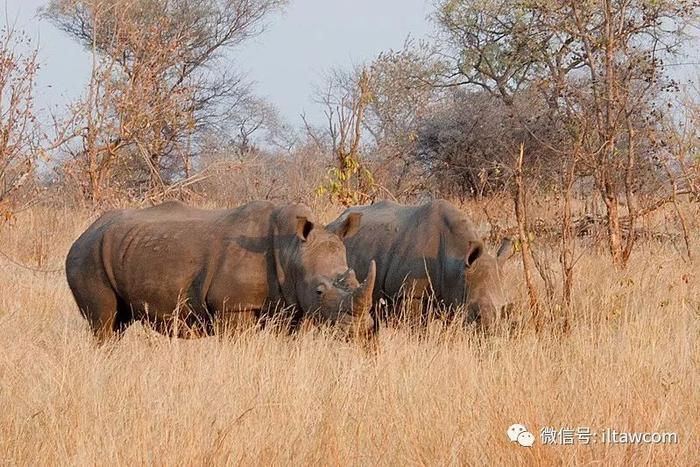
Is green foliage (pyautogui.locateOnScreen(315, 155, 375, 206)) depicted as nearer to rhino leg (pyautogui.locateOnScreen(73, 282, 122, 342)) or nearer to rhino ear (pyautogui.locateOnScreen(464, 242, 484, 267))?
rhino ear (pyautogui.locateOnScreen(464, 242, 484, 267))

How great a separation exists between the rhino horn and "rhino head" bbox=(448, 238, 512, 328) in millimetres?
1372

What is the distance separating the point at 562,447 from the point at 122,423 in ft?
6.18

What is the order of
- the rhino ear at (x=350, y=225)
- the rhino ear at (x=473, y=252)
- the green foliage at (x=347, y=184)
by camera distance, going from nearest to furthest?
the rhino ear at (x=350, y=225), the rhino ear at (x=473, y=252), the green foliage at (x=347, y=184)

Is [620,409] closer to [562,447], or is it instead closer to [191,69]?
[562,447]

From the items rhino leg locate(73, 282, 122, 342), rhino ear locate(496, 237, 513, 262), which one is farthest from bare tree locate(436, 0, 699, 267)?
rhino leg locate(73, 282, 122, 342)

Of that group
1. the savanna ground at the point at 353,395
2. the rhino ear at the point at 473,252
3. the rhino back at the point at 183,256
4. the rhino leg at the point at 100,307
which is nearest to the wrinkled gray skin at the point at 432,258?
the rhino ear at the point at 473,252

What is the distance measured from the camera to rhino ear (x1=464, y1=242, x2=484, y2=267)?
8.39m

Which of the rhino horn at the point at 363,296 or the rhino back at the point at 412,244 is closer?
the rhino horn at the point at 363,296

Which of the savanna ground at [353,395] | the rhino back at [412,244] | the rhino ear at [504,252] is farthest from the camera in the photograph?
the rhino back at [412,244]

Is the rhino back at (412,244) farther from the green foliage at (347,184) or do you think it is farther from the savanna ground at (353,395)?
the green foliage at (347,184)

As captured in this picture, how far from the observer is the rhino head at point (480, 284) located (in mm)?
8305

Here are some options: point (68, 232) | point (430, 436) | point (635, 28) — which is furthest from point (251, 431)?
point (68, 232)

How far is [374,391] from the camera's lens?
18.4 ft

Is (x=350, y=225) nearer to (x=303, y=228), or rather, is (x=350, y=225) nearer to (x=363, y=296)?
(x=303, y=228)
